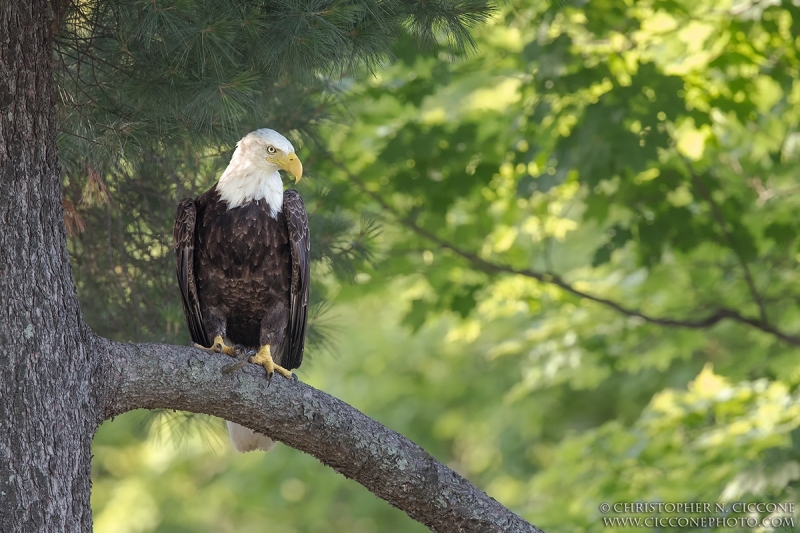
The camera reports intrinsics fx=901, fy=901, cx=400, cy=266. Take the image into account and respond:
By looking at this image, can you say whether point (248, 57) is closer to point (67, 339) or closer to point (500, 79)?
point (67, 339)

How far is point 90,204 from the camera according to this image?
10.8 feet

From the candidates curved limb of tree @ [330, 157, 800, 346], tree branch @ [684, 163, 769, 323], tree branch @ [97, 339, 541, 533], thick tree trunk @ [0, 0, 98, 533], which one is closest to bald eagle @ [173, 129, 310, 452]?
tree branch @ [97, 339, 541, 533]

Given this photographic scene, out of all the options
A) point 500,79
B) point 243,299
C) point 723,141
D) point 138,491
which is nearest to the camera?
point 243,299

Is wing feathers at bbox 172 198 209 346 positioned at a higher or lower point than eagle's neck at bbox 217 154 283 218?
lower

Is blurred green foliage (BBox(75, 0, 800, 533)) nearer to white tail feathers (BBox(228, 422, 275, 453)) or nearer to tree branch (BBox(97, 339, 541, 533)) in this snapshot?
white tail feathers (BBox(228, 422, 275, 453))

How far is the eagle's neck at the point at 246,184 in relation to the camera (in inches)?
138

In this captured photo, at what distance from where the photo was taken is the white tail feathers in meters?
3.52

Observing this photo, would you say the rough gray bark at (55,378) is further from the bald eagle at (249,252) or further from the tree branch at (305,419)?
the bald eagle at (249,252)

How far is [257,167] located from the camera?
3.50 meters

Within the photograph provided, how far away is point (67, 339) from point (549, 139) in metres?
3.29

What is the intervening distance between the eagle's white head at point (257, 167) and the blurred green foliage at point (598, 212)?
16cm

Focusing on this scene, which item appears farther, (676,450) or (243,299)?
(676,450)

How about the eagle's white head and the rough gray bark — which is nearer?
the rough gray bark

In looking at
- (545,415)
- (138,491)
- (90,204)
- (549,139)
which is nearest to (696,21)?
(549,139)
